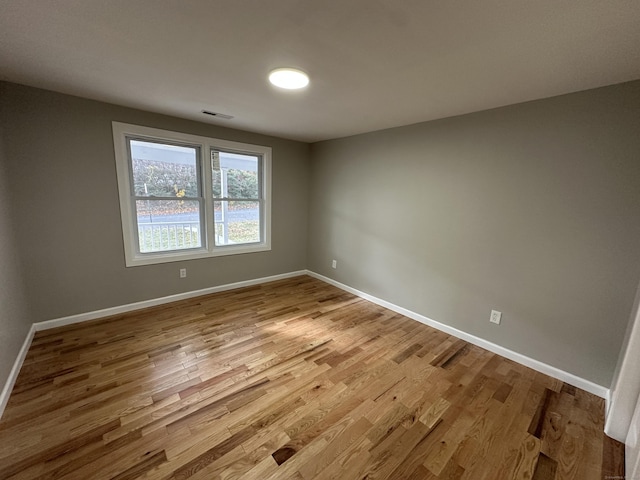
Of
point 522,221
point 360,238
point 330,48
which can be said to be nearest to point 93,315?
point 360,238

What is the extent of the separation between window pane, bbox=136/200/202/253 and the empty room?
0.02 metres

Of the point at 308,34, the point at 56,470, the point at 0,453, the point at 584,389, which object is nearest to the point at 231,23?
the point at 308,34

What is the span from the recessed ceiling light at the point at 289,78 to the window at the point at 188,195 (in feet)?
5.73

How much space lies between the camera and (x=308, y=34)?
4.42 ft

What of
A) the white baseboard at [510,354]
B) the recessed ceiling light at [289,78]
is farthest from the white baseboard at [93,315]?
the recessed ceiling light at [289,78]

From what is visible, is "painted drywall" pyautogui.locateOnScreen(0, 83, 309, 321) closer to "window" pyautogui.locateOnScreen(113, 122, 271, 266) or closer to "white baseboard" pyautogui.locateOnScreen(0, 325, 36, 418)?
"window" pyautogui.locateOnScreen(113, 122, 271, 266)

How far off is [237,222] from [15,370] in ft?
8.26

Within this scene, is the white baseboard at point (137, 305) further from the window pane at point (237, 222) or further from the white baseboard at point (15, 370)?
the window pane at point (237, 222)

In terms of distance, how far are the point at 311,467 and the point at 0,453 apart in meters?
1.63

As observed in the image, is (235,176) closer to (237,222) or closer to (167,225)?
(237,222)

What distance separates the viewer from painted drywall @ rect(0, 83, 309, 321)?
226 cm

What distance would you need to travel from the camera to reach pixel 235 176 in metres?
3.70

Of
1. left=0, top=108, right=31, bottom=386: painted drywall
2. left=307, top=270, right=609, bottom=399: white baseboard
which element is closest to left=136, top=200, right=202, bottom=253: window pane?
left=0, top=108, right=31, bottom=386: painted drywall

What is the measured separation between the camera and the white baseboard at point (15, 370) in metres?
1.63
